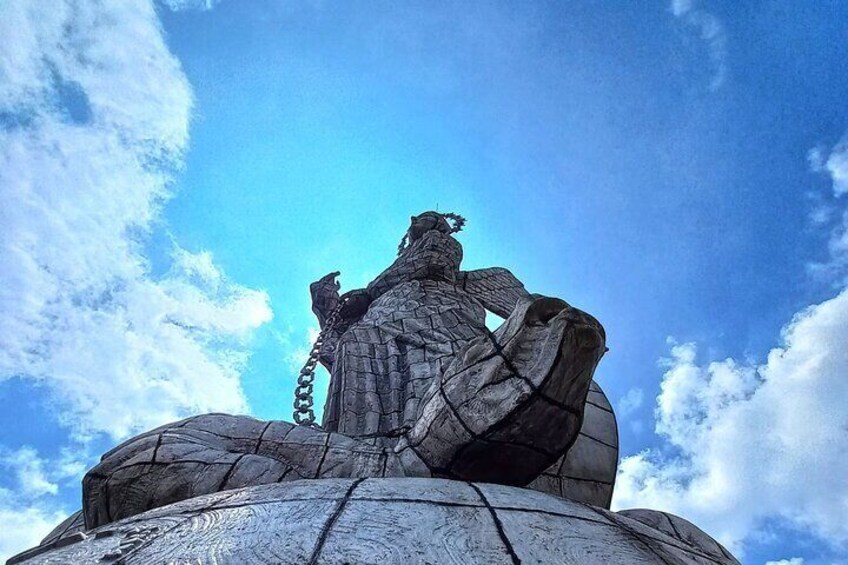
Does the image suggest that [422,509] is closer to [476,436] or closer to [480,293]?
[476,436]

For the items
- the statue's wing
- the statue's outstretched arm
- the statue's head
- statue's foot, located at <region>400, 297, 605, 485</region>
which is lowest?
statue's foot, located at <region>400, 297, 605, 485</region>

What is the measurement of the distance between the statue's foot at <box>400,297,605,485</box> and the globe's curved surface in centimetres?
26

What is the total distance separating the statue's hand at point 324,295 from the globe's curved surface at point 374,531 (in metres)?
5.34

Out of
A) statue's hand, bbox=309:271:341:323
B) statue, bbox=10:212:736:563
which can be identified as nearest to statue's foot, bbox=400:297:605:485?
statue, bbox=10:212:736:563

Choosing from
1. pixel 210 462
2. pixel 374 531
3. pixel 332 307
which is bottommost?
pixel 374 531

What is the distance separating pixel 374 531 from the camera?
152cm

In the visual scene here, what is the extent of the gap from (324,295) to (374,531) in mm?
5921

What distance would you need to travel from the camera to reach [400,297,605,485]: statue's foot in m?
2.13

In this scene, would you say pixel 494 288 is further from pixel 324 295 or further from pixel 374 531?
pixel 374 531

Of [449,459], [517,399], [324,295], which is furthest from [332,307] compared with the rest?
[517,399]

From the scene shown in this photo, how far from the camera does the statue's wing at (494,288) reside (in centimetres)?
666

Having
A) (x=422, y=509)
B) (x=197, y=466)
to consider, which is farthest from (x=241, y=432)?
(x=422, y=509)

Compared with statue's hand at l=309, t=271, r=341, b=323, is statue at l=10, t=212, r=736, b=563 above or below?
below

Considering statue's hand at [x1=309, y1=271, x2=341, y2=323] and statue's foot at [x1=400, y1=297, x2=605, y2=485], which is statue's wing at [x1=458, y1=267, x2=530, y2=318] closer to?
statue's hand at [x1=309, y1=271, x2=341, y2=323]
